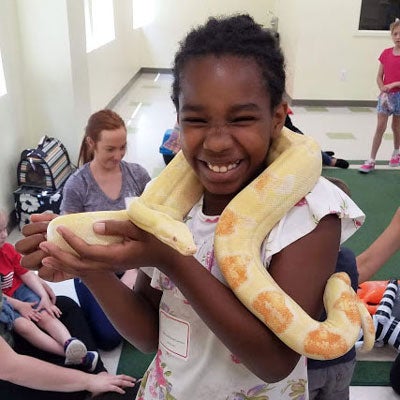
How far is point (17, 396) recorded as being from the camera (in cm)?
188

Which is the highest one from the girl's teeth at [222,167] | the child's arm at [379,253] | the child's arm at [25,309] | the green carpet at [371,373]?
the girl's teeth at [222,167]

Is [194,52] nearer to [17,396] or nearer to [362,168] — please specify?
[17,396]

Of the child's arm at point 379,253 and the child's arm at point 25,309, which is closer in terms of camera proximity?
the child's arm at point 379,253

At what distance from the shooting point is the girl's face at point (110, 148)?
2.69 m

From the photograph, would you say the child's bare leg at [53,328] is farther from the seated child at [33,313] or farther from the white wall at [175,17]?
the white wall at [175,17]

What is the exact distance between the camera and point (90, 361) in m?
2.16

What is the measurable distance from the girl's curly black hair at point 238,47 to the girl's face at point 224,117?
1 centimetres

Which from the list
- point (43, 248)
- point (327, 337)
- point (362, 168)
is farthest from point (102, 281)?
point (362, 168)

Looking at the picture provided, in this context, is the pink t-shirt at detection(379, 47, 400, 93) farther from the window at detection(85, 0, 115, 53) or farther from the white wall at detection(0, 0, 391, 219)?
the window at detection(85, 0, 115, 53)

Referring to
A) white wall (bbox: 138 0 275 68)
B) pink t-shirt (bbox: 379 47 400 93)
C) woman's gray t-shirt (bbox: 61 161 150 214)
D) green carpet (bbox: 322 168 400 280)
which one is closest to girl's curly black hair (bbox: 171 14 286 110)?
woman's gray t-shirt (bbox: 61 161 150 214)

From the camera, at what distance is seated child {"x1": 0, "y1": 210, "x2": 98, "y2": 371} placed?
2.14 m

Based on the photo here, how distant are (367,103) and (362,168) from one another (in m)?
3.21

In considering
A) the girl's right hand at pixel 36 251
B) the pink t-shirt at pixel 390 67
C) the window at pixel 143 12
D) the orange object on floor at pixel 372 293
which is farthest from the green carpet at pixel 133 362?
the window at pixel 143 12

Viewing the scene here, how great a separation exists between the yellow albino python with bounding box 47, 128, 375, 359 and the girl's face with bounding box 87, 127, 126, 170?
1.71 m
